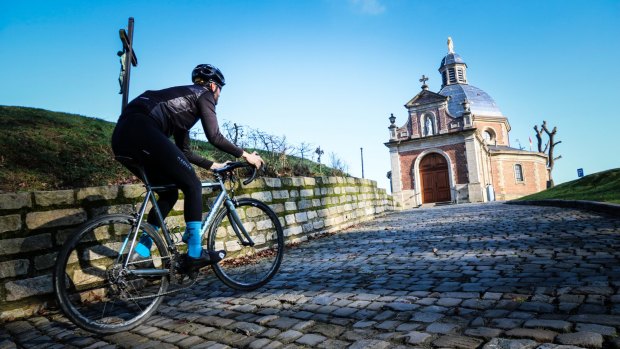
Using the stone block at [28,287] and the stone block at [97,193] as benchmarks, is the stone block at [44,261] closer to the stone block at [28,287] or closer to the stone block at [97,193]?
the stone block at [28,287]

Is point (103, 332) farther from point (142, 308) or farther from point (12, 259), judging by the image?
point (12, 259)

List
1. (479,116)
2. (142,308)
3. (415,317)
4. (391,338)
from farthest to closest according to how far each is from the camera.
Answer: (479,116) < (142,308) < (415,317) < (391,338)

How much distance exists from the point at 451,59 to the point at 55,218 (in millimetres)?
49863

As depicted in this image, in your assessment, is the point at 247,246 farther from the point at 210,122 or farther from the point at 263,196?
the point at 210,122

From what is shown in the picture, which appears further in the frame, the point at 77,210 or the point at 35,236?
the point at 77,210

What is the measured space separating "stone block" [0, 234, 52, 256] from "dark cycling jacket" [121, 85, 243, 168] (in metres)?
1.64

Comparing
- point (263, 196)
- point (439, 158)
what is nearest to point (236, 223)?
point (263, 196)

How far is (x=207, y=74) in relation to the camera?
10.8ft

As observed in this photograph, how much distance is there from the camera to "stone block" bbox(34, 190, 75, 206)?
3.37m

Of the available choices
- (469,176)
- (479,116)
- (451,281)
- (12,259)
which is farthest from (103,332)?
(479,116)

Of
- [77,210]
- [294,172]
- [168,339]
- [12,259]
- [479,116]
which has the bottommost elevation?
[168,339]

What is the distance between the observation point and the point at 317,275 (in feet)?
12.5

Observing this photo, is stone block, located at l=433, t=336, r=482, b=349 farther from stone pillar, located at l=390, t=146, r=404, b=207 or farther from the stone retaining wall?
stone pillar, located at l=390, t=146, r=404, b=207

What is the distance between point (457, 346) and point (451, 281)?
54.3 inches
